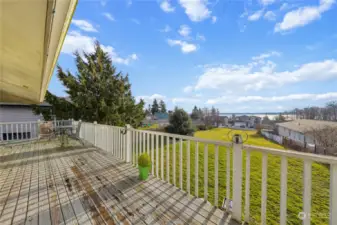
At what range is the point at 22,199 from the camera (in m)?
2.47

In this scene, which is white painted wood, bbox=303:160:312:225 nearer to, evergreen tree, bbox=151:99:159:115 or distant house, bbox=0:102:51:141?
distant house, bbox=0:102:51:141

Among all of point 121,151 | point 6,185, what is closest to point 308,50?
point 121,151

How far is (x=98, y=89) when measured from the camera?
12.2 m

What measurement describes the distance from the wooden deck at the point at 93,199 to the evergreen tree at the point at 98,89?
Answer: 327 inches

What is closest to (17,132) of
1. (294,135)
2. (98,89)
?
(98,89)

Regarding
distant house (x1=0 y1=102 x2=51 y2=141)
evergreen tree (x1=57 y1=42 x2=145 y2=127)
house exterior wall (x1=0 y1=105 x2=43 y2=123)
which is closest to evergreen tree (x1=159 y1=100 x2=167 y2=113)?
evergreen tree (x1=57 y1=42 x2=145 y2=127)

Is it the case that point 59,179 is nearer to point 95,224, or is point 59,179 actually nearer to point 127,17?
point 95,224

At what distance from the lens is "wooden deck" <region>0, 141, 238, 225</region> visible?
1970 millimetres

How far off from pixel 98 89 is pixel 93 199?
1089cm

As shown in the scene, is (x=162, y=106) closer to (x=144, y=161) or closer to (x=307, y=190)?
(x=144, y=161)

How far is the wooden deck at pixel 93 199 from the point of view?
197 cm

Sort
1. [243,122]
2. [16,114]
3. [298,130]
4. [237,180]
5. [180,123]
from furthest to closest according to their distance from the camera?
[180,123], [298,130], [16,114], [243,122], [237,180]

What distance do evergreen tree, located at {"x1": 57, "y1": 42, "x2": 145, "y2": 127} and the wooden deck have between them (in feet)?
27.3

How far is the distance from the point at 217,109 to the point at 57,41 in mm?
25121
